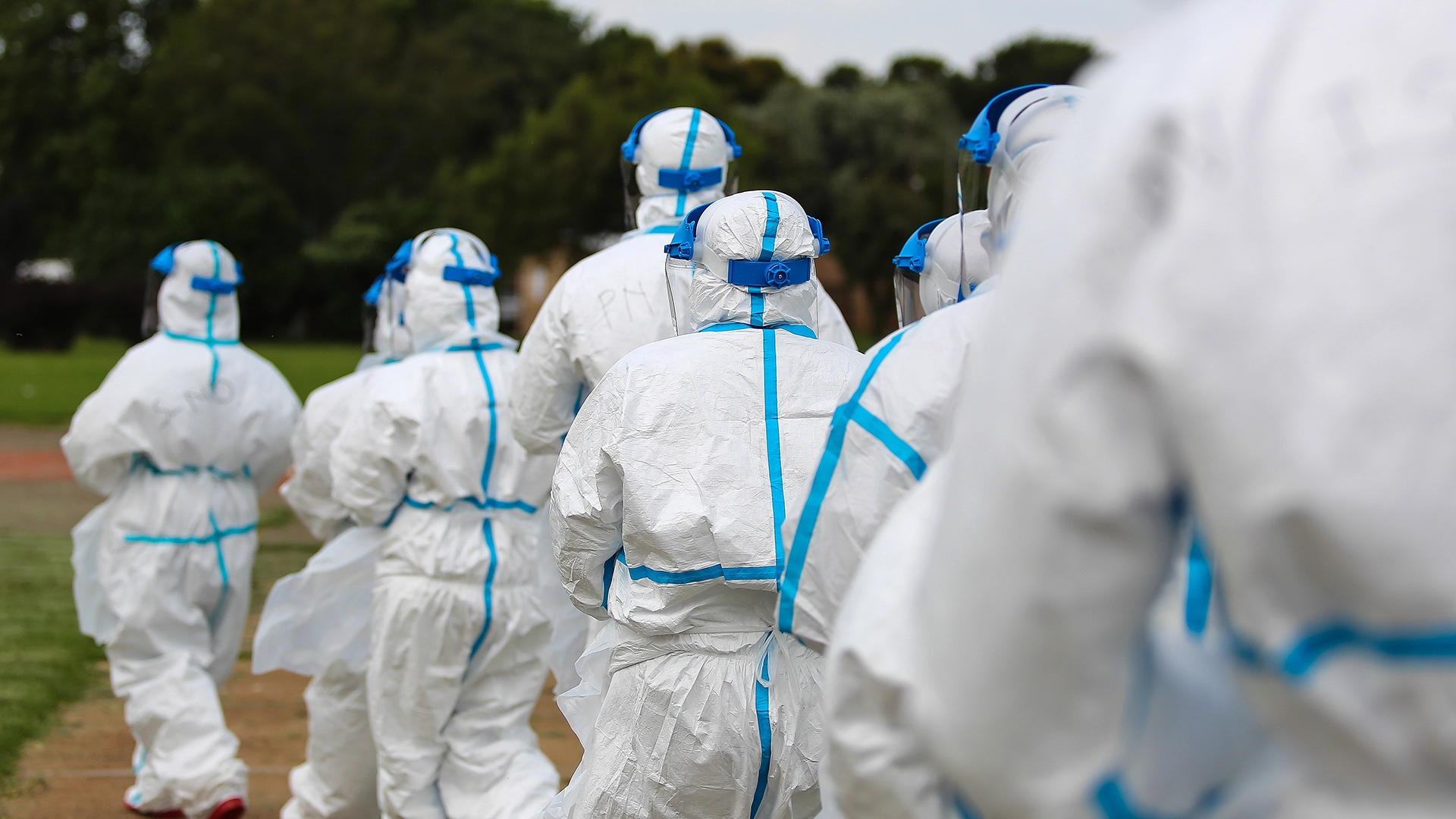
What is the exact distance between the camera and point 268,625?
5.15m

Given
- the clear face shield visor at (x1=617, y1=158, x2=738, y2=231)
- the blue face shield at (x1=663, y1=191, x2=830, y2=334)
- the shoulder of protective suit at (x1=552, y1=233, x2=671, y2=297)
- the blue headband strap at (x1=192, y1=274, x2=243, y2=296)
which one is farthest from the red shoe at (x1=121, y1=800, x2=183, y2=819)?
the blue face shield at (x1=663, y1=191, x2=830, y2=334)

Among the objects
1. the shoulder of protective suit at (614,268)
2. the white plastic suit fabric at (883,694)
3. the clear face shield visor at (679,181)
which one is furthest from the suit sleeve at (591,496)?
the white plastic suit fabric at (883,694)

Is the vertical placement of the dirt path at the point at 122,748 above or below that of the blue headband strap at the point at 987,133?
below

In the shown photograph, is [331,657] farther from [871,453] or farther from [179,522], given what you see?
[871,453]

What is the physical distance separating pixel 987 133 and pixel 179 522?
13.6 feet

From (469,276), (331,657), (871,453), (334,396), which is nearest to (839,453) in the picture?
(871,453)

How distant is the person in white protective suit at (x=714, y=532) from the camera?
120 inches

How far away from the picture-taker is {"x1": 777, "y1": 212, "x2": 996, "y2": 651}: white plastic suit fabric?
6.92 feet

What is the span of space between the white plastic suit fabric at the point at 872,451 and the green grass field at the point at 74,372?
1789 cm

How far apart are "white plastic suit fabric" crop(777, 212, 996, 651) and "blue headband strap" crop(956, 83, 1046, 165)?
35cm

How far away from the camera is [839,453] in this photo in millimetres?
2150

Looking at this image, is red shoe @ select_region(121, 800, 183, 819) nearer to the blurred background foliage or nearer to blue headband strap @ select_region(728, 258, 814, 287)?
blue headband strap @ select_region(728, 258, 814, 287)

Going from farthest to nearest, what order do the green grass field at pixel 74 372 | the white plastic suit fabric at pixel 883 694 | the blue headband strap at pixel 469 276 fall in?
the green grass field at pixel 74 372, the blue headband strap at pixel 469 276, the white plastic suit fabric at pixel 883 694

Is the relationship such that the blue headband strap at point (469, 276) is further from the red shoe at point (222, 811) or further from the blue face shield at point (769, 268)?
Result: the red shoe at point (222, 811)
